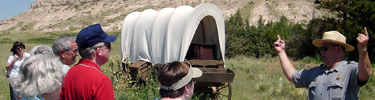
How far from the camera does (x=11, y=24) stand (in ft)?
316

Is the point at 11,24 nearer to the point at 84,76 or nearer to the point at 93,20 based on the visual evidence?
the point at 93,20

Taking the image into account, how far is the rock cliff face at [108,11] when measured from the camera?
5375cm

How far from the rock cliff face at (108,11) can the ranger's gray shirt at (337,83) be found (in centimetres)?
2946

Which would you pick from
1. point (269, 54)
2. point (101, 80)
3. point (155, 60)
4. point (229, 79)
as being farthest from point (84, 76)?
point (269, 54)

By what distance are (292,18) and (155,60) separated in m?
46.3

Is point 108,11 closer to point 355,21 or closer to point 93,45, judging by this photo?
point 355,21

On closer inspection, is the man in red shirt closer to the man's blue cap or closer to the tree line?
the man's blue cap

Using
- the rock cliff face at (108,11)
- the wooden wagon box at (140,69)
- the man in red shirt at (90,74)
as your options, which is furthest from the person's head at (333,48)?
the rock cliff face at (108,11)

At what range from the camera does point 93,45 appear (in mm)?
2797

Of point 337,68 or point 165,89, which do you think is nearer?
point 165,89

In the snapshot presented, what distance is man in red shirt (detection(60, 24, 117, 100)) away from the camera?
260 centimetres

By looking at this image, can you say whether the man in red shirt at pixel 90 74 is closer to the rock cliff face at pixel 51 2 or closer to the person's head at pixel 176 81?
the person's head at pixel 176 81

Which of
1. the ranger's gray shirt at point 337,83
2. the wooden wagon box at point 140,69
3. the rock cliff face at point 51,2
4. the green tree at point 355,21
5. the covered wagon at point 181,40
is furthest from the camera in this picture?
the rock cliff face at point 51,2

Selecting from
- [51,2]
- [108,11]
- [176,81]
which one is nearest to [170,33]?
[176,81]
